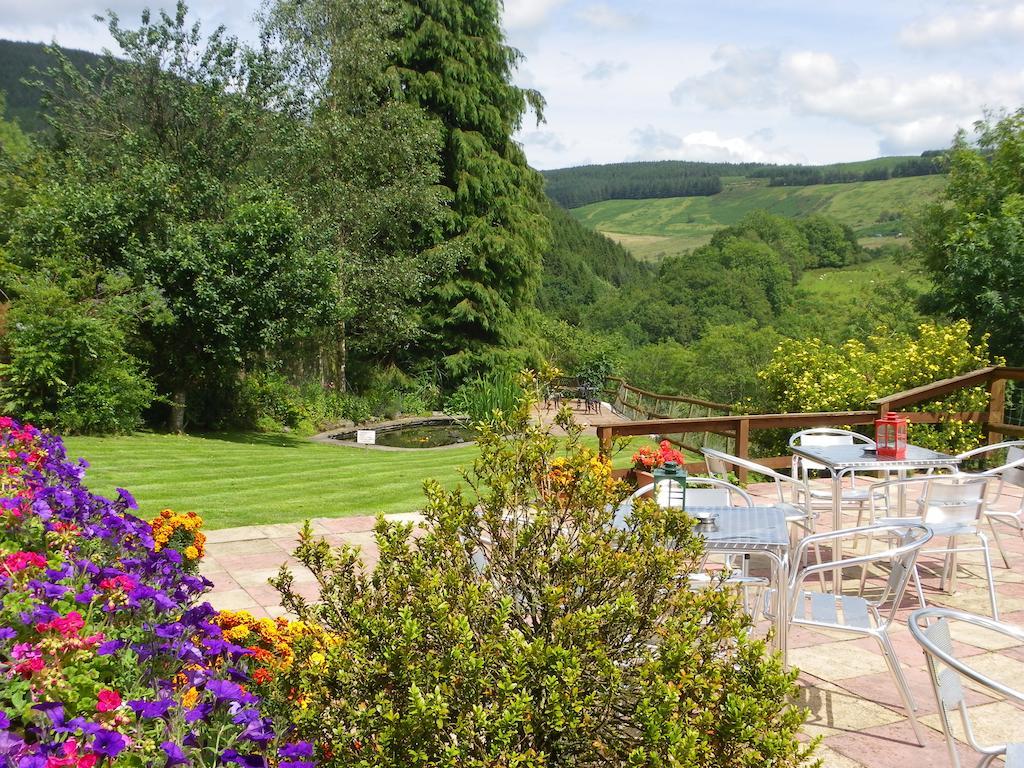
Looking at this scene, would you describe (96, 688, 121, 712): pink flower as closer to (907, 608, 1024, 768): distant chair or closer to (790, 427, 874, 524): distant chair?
(907, 608, 1024, 768): distant chair

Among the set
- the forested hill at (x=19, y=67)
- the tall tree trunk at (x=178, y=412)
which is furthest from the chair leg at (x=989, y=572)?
the forested hill at (x=19, y=67)

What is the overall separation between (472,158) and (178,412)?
11.4 m

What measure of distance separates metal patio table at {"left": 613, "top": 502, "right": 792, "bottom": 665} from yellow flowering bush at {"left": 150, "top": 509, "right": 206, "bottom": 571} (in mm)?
1997

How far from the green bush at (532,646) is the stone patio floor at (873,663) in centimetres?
128

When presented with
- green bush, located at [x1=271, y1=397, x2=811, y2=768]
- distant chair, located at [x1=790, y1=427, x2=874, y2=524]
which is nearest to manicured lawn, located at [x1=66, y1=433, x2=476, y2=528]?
distant chair, located at [x1=790, y1=427, x2=874, y2=524]

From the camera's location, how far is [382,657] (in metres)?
1.69

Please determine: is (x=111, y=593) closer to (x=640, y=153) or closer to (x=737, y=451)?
(x=737, y=451)

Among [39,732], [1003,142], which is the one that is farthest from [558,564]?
[1003,142]

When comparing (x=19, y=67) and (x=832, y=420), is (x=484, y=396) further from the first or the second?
(x=19, y=67)

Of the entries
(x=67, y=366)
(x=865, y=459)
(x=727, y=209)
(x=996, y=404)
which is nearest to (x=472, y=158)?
(x=67, y=366)

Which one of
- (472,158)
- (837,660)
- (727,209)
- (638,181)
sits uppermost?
(638,181)

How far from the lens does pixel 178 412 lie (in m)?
11.6

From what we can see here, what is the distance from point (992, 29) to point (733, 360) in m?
19.9

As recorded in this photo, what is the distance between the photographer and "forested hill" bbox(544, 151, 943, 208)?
372ft
